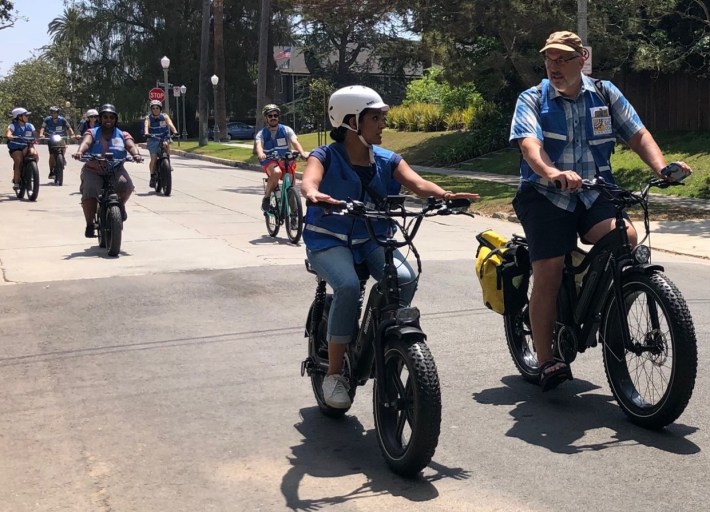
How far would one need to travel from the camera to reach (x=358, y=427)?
5.75 m

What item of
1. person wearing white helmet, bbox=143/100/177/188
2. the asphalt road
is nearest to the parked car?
person wearing white helmet, bbox=143/100/177/188

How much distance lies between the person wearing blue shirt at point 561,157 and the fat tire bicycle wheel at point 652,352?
1.03ft

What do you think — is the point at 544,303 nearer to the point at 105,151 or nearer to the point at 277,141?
the point at 105,151

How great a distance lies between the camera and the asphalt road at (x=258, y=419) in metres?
4.71

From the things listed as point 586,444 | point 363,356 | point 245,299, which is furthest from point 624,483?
point 245,299

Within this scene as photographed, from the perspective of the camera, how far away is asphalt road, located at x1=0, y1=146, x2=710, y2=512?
15.5ft

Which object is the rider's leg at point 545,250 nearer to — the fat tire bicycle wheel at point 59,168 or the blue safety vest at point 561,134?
the blue safety vest at point 561,134

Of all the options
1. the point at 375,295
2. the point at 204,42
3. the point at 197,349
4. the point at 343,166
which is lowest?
the point at 197,349

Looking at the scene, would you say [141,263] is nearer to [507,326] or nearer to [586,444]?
[507,326]

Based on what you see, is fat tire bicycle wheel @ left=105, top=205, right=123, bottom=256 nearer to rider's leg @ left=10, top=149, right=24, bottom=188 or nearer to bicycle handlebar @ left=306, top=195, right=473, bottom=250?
bicycle handlebar @ left=306, top=195, right=473, bottom=250

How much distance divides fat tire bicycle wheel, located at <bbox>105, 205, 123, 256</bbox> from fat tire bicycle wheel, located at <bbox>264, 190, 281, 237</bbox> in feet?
7.93

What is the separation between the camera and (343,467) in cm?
509

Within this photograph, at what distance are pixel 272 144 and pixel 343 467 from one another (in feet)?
32.7

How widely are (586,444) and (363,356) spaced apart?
1221mm
